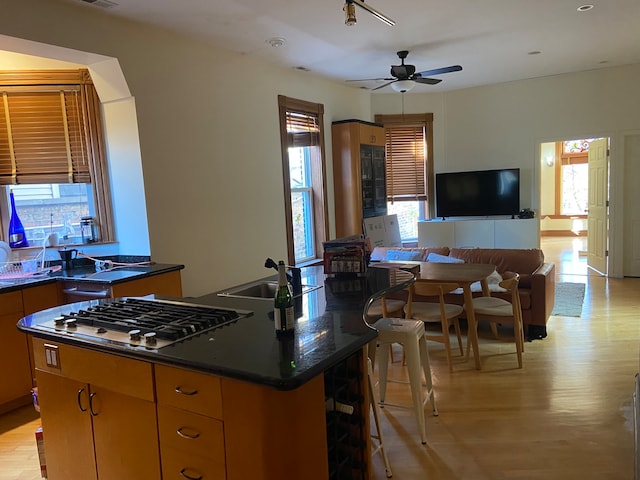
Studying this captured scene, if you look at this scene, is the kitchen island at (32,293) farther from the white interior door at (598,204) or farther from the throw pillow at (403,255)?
the white interior door at (598,204)

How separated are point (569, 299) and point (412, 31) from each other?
11.8 ft

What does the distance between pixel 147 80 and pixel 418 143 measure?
4.85 metres

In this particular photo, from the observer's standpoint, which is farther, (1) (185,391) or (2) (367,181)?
(2) (367,181)

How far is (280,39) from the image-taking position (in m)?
4.45

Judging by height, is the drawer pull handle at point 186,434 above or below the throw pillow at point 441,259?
below

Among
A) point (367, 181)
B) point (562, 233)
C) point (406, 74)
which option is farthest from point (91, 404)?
point (562, 233)

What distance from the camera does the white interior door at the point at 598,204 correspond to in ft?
22.2

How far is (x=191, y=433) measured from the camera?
1.58 m

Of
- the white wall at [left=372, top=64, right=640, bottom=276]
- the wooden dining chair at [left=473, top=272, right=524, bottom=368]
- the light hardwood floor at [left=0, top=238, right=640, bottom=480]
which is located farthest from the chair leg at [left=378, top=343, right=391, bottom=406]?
the white wall at [left=372, top=64, right=640, bottom=276]

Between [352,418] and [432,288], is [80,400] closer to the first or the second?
[352,418]

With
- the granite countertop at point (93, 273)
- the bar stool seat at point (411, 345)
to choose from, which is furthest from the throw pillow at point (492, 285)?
the granite countertop at point (93, 273)

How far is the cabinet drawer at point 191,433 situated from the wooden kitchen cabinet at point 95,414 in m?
0.06

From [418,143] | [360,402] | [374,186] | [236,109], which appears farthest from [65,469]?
[418,143]

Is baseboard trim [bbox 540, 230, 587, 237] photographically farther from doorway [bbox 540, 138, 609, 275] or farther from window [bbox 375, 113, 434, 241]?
window [bbox 375, 113, 434, 241]
